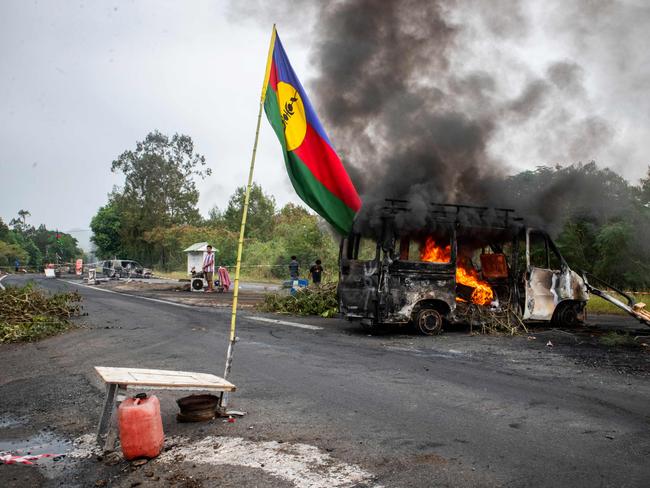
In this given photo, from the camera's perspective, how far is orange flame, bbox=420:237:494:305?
33.2 ft

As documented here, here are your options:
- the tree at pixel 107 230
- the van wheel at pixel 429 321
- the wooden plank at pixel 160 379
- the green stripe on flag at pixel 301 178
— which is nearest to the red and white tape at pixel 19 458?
the wooden plank at pixel 160 379

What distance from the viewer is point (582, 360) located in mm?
7539

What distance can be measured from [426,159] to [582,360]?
6.21 meters

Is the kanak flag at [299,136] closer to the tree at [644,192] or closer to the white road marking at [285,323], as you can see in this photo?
the white road marking at [285,323]

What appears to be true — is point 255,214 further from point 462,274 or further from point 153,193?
point 462,274

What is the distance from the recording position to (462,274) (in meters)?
10.4

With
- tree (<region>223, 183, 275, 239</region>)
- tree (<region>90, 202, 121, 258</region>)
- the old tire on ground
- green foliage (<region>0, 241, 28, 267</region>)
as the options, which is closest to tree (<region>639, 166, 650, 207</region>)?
the old tire on ground

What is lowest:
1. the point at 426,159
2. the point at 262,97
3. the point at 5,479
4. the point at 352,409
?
the point at 5,479

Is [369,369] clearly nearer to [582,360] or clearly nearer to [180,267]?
[582,360]

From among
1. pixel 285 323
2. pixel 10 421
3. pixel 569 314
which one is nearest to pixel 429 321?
pixel 569 314

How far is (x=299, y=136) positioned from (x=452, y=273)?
5.63 m

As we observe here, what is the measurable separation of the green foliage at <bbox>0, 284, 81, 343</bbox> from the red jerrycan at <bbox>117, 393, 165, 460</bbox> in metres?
7.94

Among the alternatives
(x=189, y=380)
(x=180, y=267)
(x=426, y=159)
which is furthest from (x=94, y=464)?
(x=180, y=267)

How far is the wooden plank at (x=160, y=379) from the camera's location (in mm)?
3957
